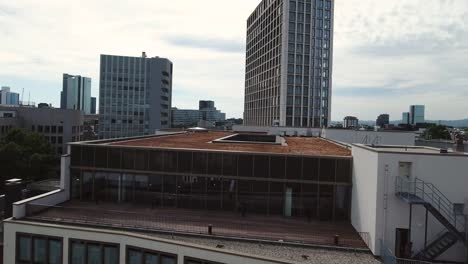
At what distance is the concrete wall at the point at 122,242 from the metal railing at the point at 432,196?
8.13 m

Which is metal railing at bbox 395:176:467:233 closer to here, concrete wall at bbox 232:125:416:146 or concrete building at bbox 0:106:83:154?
concrete wall at bbox 232:125:416:146

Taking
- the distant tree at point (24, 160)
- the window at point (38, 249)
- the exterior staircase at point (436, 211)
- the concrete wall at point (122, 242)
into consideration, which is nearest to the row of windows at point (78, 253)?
the window at point (38, 249)

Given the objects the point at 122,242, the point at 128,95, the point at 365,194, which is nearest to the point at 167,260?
the point at 122,242

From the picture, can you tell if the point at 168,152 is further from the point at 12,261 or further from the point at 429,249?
the point at 429,249

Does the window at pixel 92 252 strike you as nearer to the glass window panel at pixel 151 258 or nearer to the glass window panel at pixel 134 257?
the glass window panel at pixel 134 257

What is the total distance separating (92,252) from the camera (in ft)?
69.9

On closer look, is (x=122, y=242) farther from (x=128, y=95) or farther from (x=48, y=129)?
(x=128, y=95)

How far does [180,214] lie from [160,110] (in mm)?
127911

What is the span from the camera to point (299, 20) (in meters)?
111

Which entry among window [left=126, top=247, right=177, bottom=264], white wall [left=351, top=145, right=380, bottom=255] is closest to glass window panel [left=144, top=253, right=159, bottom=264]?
window [left=126, top=247, right=177, bottom=264]

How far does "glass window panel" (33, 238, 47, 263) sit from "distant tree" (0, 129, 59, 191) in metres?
38.9

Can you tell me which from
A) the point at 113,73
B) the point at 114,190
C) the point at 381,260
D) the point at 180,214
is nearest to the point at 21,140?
the point at 114,190

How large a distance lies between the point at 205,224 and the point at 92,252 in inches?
258

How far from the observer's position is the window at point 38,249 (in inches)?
860
